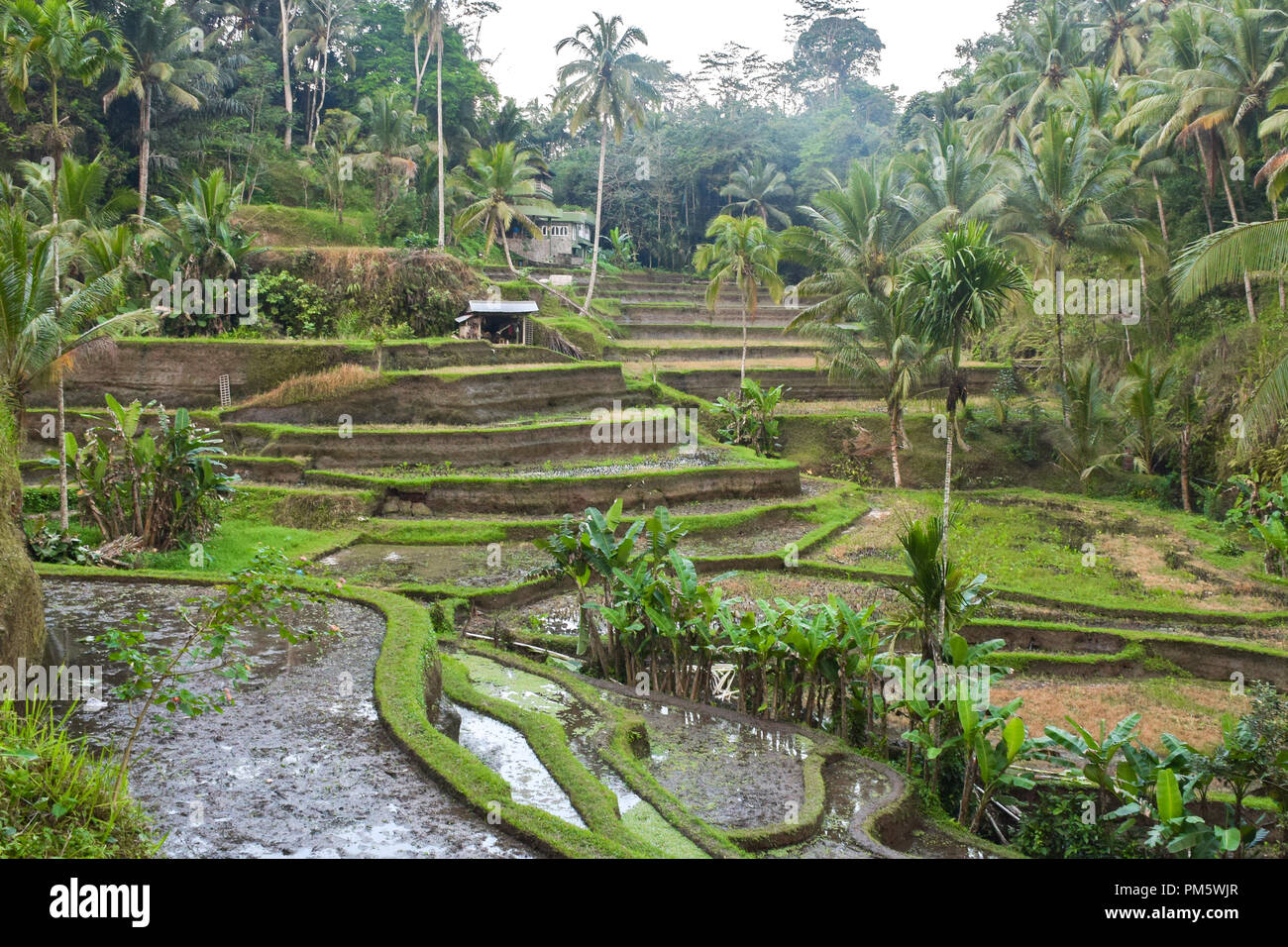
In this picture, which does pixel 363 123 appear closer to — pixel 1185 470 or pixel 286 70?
pixel 286 70

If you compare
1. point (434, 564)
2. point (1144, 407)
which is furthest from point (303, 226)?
point (1144, 407)

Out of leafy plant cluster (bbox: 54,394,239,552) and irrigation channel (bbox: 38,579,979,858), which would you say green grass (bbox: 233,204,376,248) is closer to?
leafy plant cluster (bbox: 54,394,239,552)

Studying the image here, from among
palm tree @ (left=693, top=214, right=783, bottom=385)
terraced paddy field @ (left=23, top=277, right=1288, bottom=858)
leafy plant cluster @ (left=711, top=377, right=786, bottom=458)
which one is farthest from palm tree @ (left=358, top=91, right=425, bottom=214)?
leafy plant cluster @ (left=711, top=377, right=786, bottom=458)

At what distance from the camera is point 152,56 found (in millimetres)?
26219

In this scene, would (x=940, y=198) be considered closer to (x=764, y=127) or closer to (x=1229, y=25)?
(x=1229, y=25)

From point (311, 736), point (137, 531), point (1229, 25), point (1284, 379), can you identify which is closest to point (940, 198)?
point (1229, 25)

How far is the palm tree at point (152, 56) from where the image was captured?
2591 cm

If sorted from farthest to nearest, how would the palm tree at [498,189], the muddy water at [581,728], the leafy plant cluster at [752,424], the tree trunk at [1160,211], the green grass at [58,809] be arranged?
the palm tree at [498,189] → the tree trunk at [1160,211] → the leafy plant cluster at [752,424] → the muddy water at [581,728] → the green grass at [58,809]

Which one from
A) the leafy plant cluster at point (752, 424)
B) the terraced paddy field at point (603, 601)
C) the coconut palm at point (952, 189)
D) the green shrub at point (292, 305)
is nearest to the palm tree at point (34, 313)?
the terraced paddy field at point (603, 601)

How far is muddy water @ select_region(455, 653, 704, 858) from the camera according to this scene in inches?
243

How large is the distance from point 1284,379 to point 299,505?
1359 centimetres

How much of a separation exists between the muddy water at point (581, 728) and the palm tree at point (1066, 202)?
16501 millimetres

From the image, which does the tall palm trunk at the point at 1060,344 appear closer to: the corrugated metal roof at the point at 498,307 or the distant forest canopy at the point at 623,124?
the distant forest canopy at the point at 623,124
